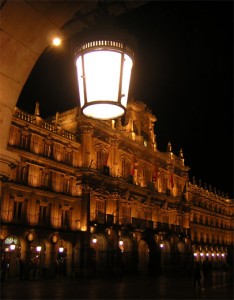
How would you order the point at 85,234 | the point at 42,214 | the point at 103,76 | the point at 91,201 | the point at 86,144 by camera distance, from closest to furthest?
the point at 103,76 < the point at 42,214 < the point at 85,234 < the point at 91,201 < the point at 86,144

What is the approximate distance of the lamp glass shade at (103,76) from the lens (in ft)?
10.5

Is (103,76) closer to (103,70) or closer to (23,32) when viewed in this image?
(103,70)

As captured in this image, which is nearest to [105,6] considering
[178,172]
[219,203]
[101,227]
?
[101,227]

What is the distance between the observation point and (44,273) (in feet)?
95.2

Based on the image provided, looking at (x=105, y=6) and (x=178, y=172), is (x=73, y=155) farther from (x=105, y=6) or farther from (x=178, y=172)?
(x=105, y=6)

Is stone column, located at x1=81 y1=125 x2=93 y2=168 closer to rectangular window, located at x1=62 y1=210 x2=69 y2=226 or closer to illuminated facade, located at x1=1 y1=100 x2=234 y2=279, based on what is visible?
illuminated facade, located at x1=1 y1=100 x2=234 y2=279

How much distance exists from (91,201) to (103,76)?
107ft

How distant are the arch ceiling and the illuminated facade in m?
24.4

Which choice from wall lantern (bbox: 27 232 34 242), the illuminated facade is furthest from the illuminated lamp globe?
wall lantern (bbox: 27 232 34 242)

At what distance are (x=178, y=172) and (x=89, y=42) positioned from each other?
5041 centimetres

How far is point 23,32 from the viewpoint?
3.30m

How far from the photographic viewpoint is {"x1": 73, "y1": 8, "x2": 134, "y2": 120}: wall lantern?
319 centimetres

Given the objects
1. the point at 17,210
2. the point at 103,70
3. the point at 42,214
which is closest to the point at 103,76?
the point at 103,70

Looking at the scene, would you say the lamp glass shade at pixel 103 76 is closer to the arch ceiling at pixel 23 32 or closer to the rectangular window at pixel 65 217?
the arch ceiling at pixel 23 32
